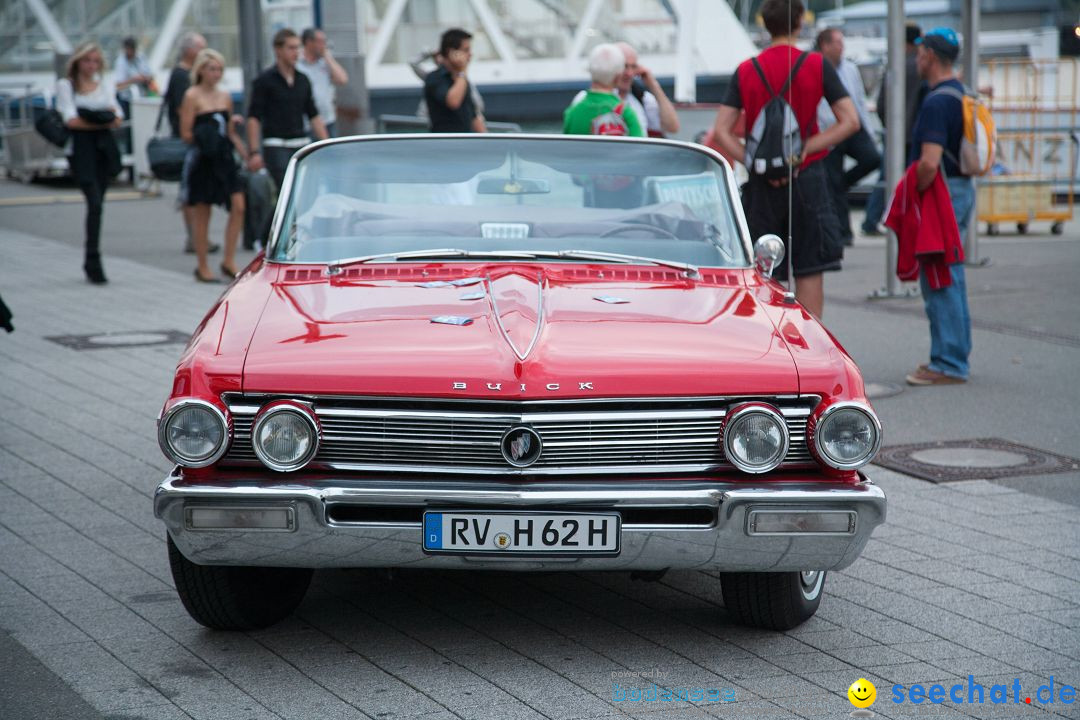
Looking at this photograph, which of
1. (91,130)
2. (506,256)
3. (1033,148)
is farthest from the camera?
(1033,148)

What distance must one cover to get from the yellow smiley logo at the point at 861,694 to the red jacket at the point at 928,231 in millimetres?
4945

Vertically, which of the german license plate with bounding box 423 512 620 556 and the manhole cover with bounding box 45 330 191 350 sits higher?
the german license plate with bounding box 423 512 620 556

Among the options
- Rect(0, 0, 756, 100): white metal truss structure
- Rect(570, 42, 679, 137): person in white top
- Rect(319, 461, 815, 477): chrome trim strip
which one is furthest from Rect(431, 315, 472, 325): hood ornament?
Rect(0, 0, 756, 100): white metal truss structure

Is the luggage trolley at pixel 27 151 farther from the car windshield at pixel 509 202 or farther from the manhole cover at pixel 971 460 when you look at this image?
the car windshield at pixel 509 202

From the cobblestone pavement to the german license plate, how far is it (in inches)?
16.2

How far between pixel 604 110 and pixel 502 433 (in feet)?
17.7

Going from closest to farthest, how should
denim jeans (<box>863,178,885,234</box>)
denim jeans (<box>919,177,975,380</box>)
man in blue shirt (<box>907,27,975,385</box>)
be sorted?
man in blue shirt (<box>907,27,975,385</box>)
denim jeans (<box>919,177,975,380</box>)
denim jeans (<box>863,178,885,234</box>)

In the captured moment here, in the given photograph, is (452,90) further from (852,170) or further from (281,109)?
(852,170)

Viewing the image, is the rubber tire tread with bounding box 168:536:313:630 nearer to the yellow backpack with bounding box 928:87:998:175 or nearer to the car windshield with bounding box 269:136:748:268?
the car windshield with bounding box 269:136:748:268

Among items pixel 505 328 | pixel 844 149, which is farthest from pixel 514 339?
pixel 844 149

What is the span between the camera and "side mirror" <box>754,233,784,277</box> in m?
5.48

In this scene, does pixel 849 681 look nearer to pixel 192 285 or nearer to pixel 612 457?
pixel 612 457

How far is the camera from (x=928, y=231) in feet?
28.5

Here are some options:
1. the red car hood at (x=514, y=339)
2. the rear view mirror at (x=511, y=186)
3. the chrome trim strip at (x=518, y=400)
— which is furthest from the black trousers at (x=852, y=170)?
the chrome trim strip at (x=518, y=400)
